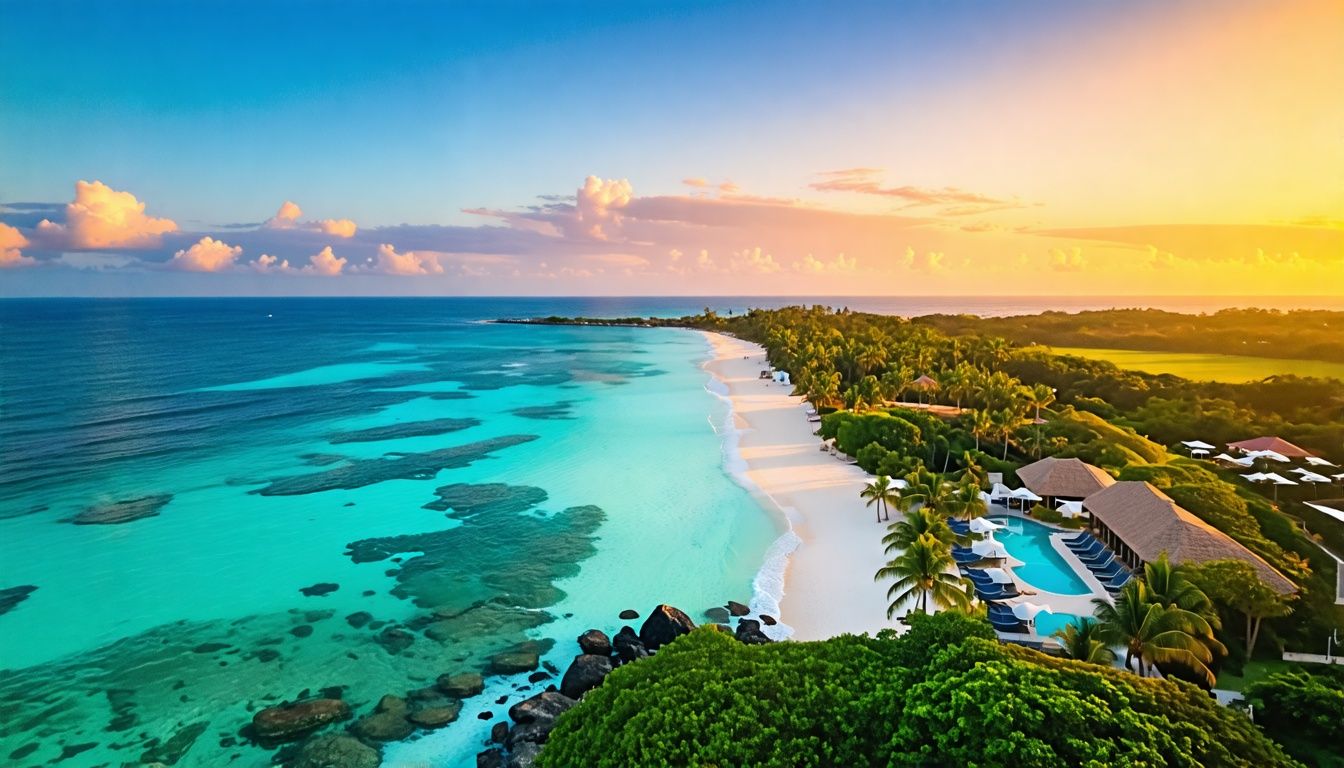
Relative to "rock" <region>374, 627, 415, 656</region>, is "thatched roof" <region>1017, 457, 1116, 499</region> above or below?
above

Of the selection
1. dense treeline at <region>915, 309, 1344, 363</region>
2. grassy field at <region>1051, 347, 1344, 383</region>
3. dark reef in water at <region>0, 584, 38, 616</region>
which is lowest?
dark reef in water at <region>0, 584, 38, 616</region>

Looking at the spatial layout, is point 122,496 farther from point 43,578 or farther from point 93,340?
point 93,340

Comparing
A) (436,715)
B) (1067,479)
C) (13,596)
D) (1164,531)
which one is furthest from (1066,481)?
(13,596)

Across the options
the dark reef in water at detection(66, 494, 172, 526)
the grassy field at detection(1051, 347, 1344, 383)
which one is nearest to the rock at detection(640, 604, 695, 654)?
the dark reef in water at detection(66, 494, 172, 526)

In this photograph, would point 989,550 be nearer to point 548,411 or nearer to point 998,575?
point 998,575

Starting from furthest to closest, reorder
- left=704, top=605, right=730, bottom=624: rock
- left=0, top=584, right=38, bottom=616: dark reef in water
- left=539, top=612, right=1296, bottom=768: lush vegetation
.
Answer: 1. left=0, top=584, right=38, bottom=616: dark reef in water
2. left=704, top=605, right=730, bottom=624: rock
3. left=539, top=612, right=1296, bottom=768: lush vegetation

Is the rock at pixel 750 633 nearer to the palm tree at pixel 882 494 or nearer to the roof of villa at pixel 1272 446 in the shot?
the palm tree at pixel 882 494

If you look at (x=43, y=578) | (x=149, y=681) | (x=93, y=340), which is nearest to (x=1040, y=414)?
(x=149, y=681)

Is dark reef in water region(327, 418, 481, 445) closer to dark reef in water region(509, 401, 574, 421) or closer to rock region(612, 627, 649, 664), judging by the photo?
dark reef in water region(509, 401, 574, 421)
